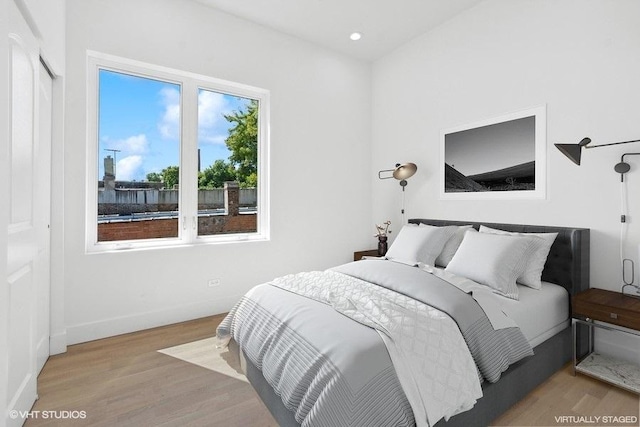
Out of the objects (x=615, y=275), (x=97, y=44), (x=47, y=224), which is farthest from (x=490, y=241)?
(x=97, y=44)

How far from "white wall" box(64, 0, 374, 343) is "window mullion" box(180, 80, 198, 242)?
21 cm

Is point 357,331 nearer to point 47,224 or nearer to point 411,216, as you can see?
point 47,224

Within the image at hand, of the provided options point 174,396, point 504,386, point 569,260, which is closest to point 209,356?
point 174,396

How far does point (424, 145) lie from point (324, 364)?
9.84 feet

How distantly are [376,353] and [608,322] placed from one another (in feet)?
5.61

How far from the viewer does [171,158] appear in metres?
3.21

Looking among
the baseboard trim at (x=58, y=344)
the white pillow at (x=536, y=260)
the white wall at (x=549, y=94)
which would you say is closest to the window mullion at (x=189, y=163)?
the baseboard trim at (x=58, y=344)

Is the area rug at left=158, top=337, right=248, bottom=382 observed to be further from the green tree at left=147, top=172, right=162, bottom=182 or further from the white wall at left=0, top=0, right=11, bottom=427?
the green tree at left=147, top=172, right=162, bottom=182

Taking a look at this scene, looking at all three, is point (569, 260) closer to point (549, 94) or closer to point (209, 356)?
point (549, 94)

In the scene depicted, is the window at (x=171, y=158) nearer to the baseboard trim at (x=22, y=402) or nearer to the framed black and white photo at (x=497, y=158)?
the baseboard trim at (x=22, y=402)

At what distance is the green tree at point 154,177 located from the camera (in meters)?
3.12

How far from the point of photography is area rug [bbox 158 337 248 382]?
2.26m

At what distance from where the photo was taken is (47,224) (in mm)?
2332

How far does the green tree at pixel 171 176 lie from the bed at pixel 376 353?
1566mm
